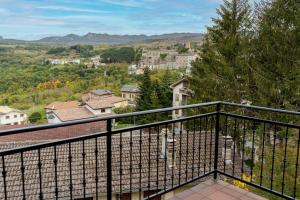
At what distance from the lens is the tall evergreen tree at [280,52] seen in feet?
33.4

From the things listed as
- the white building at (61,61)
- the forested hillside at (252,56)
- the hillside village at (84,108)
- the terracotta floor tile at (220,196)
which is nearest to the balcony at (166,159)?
the terracotta floor tile at (220,196)

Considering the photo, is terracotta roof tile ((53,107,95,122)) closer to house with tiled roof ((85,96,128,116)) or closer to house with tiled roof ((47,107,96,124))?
house with tiled roof ((47,107,96,124))

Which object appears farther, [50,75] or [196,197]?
[50,75]

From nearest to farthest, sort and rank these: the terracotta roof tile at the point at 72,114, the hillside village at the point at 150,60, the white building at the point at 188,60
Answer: the white building at the point at 188,60 < the terracotta roof tile at the point at 72,114 < the hillside village at the point at 150,60

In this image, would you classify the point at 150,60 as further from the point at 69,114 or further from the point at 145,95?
the point at 69,114

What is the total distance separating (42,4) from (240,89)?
1438 inches

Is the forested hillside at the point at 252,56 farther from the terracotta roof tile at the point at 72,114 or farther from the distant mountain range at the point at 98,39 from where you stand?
the distant mountain range at the point at 98,39

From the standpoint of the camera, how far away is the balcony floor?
2.70m

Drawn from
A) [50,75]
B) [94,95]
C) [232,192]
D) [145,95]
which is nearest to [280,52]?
[232,192]

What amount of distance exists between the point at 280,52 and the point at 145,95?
48.9 ft

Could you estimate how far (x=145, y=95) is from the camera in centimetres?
2436

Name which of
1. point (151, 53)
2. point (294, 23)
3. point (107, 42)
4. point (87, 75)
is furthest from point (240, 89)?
point (107, 42)

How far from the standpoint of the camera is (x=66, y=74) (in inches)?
1582

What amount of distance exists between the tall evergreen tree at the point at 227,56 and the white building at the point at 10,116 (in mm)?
23531
